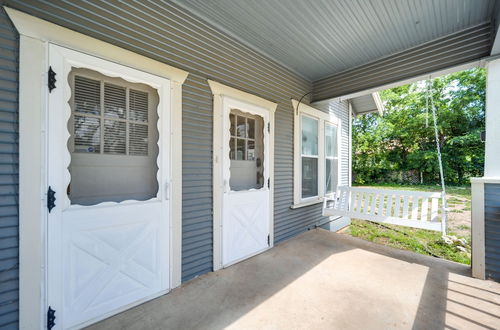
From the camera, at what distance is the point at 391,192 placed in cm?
322

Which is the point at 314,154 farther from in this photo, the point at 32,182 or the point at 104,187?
the point at 32,182

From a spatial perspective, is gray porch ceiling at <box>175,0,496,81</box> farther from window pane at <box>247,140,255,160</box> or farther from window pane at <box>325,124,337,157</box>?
window pane at <box>325,124,337,157</box>

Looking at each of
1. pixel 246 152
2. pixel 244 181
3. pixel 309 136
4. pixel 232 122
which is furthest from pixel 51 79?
pixel 309 136

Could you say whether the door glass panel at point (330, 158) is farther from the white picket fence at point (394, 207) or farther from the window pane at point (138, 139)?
the window pane at point (138, 139)

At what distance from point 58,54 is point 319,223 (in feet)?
14.7

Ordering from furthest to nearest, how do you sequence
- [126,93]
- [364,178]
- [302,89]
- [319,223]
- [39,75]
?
[364,178] → [319,223] → [302,89] → [126,93] → [39,75]

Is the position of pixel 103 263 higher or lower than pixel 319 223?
higher

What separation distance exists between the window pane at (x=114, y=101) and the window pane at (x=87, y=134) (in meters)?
0.13

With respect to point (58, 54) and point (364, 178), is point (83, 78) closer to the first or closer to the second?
point (58, 54)

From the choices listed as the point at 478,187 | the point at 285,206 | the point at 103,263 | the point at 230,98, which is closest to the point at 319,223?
the point at 285,206

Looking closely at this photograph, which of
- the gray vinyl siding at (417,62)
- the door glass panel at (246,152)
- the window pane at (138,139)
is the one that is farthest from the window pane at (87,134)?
the gray vinyl siding at (417,62)

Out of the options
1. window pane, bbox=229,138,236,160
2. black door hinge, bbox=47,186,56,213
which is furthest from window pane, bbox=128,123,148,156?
window pane, bbox=229,138,236,160

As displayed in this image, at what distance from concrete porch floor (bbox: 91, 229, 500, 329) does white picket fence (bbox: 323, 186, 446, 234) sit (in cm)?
53

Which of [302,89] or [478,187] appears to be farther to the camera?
[302,89]
